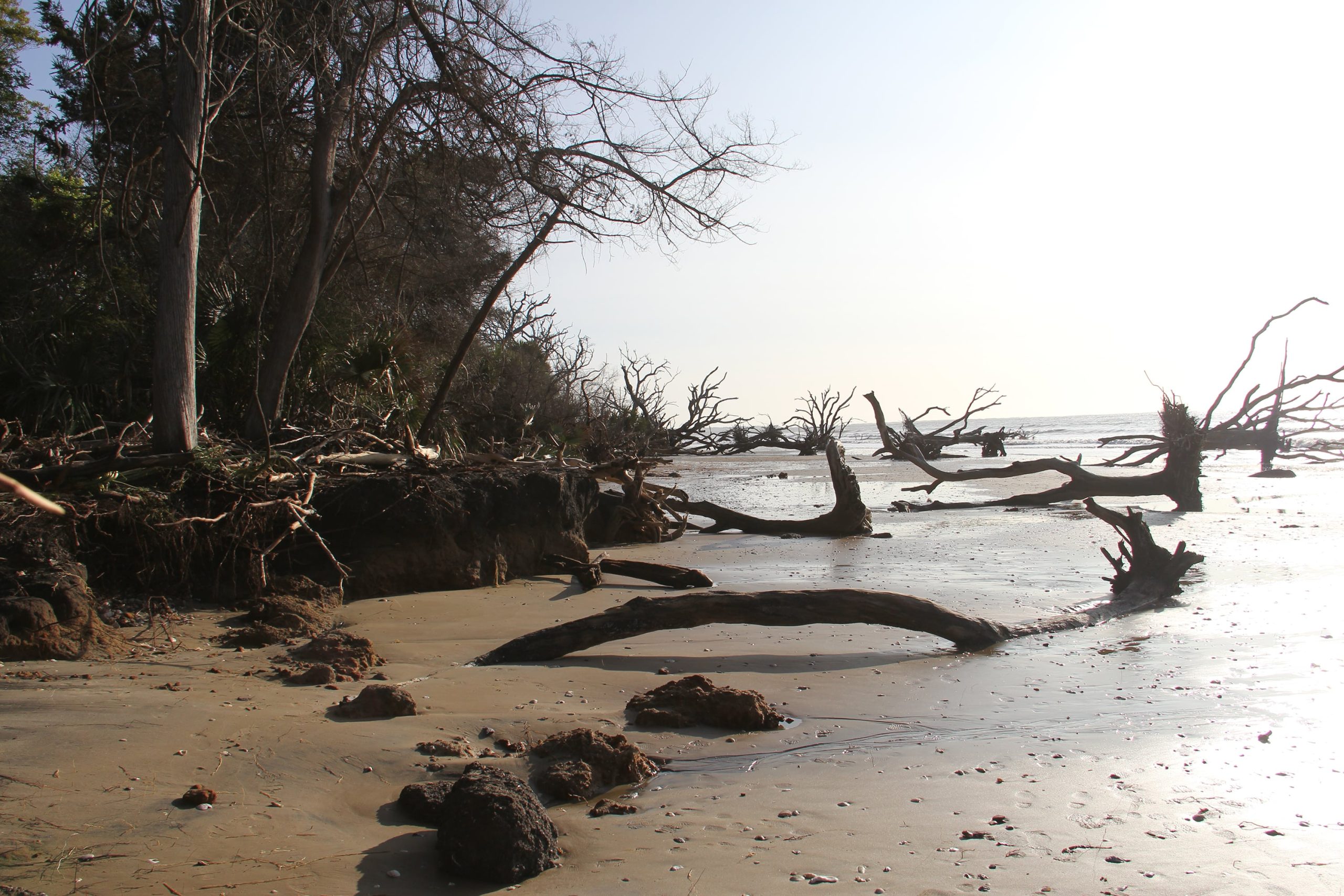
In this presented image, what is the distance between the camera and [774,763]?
3439 millimetres

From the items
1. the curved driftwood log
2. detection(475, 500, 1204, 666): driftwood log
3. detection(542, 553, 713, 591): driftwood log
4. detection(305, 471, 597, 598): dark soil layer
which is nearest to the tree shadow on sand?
detection(475, 500, 1204, 666): driftwood log

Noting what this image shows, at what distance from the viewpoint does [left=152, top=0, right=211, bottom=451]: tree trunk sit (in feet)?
20.2

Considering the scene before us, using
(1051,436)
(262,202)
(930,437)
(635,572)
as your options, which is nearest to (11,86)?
(262,202)

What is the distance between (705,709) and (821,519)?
25.4 feet

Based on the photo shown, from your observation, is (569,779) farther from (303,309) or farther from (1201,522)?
(1201,522)

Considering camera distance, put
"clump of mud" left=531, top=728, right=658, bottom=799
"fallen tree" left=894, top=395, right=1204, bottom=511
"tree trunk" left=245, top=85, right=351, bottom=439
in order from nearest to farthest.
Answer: "clump of mud" left=531, top=728, right=658, bottom=799, "tree trunk" left=245, top=85, right=351, bottom=439, "fallen tree" left=894, top=395, right=1204, bottom=511

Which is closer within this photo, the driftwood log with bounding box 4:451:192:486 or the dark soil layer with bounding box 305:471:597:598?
the driftwood log with bounding box 4:451:192:486

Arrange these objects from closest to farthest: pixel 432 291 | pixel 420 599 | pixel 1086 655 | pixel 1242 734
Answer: pixel 1242 734 < pixel 1086 655 < pixel 420 599 < pixel 432 291

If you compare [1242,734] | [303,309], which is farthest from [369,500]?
[1242,734]

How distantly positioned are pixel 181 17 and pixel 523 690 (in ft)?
22.6

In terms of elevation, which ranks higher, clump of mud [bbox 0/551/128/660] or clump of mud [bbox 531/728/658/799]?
clump of mud [bbox 0/551/128/660]

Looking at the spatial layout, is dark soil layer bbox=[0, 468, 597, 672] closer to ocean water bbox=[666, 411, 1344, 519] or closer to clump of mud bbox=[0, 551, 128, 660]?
clump of mud bbox=[0, 551, 128, 660]

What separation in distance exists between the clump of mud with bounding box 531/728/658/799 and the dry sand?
90mm

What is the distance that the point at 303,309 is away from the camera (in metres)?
8.34
